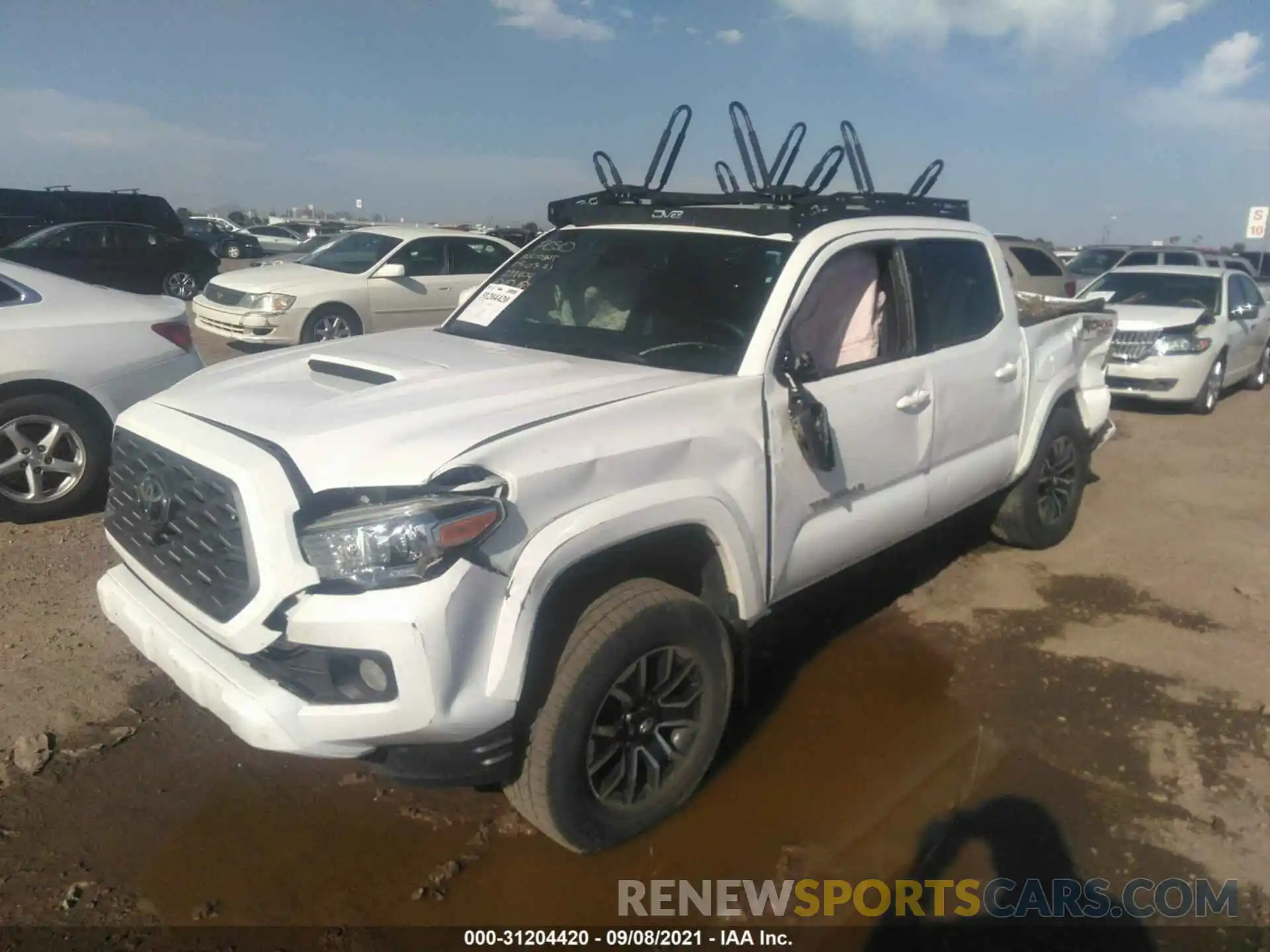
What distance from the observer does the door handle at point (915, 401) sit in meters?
3.84

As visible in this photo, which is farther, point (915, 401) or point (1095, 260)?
point (1095, 260)

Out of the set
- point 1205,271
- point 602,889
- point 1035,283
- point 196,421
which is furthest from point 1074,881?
point 1035,283

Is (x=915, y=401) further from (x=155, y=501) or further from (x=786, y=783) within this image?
(x=155, y=501)

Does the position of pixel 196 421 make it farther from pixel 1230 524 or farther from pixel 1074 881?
pixel 1230 524

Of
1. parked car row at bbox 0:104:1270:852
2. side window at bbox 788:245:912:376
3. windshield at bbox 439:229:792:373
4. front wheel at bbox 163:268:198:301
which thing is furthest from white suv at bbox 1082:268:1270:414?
front wheel at bbox 163:268:198:301

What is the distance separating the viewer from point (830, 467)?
3.45 meters

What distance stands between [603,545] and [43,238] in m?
18.0

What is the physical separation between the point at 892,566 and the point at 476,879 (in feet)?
11.0

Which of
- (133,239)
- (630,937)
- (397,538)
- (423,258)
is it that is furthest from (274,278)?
(630,937)

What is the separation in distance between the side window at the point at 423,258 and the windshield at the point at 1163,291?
7.83 metres

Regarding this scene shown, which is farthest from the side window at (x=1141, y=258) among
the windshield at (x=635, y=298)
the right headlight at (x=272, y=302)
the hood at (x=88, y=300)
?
the hood at (x=88, y=300)

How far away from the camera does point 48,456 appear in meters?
5.38

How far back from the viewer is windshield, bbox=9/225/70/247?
1664 cm

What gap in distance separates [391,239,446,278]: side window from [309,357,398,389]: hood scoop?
8.65 metres
